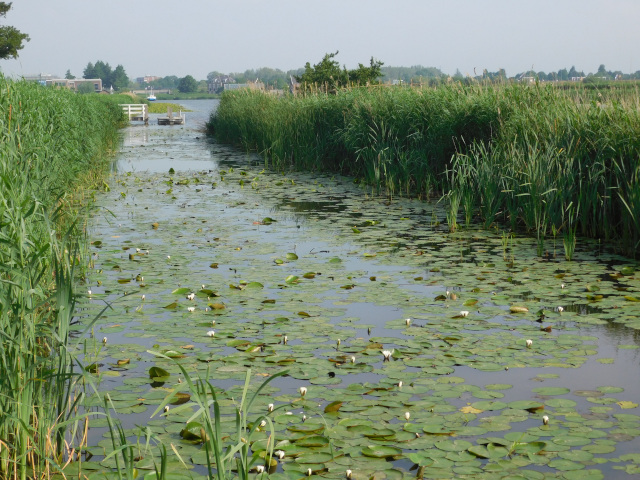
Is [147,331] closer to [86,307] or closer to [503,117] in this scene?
[86,307]

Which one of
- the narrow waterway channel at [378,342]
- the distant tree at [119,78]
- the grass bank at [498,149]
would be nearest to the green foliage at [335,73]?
the grass bank at [498,149]

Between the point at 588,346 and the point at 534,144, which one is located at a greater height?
the point at 534,144

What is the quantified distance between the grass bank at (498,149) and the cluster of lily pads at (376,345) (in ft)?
1.98

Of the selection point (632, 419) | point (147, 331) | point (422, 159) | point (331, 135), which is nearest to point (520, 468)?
point (632, 419)

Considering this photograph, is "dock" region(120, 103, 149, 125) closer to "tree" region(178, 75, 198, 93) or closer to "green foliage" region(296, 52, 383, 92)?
"green foliage" region(296, 52, 383, 92)

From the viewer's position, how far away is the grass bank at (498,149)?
8.35 meters

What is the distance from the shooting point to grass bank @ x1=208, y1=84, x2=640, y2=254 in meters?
8.35

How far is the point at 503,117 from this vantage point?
1106cm

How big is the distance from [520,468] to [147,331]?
10.4 feet

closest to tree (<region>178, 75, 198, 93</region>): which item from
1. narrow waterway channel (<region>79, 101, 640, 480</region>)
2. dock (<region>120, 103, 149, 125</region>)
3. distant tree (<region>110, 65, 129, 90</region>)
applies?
distant tree (<region>110, 65, 129, 90</region>)

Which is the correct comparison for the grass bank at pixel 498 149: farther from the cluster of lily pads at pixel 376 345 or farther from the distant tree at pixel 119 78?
the distant tree at pixel 119 78

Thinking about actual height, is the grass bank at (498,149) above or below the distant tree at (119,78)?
below

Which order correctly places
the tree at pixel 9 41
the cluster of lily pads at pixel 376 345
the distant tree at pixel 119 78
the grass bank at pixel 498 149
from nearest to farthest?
1. the cluster of lily pads at pixel 376 345
2. the grass bank at pixel 498 149
3. the tree at pixel 9 41
4. the distant tree at pixel 119 78

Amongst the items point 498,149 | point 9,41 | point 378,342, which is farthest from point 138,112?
point 378,342
